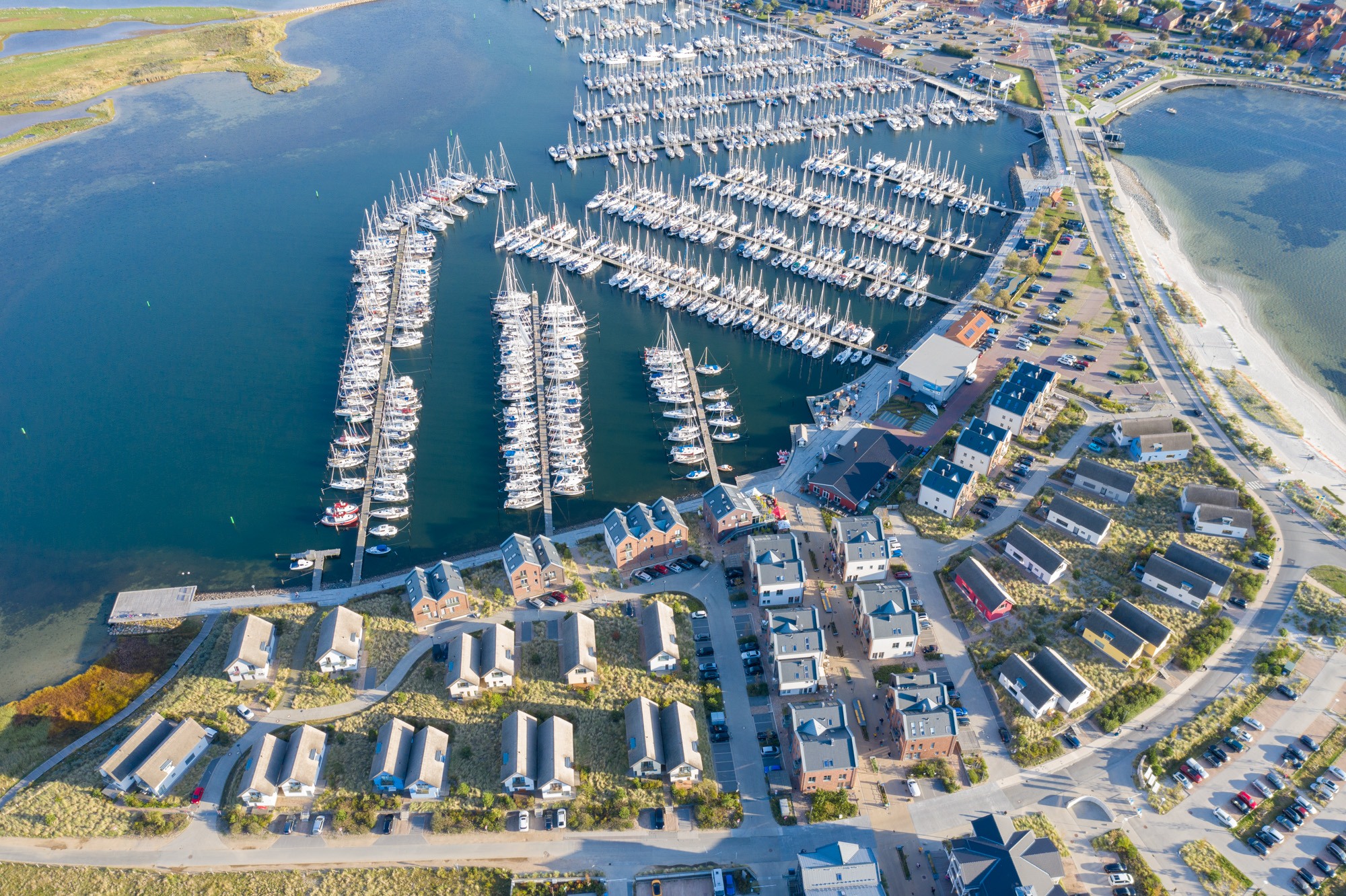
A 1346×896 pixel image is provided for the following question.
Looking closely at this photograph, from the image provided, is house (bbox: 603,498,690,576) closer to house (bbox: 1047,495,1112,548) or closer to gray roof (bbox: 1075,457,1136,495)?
house (bbox: 1047,495,1112,548)

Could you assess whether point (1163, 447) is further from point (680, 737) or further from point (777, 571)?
point (680, 737)

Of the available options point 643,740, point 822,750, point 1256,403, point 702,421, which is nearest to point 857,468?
point 702,421

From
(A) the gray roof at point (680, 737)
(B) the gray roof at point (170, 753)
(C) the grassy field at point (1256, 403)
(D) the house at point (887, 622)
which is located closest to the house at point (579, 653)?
(A) the gray roof at point (680, 737)

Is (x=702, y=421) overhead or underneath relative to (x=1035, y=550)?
underneath

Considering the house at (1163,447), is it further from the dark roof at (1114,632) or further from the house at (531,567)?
the house at (531,567)

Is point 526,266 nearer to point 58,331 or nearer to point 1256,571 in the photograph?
point 58,331

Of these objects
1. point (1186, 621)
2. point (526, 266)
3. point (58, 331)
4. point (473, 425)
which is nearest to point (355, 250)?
point (526, 266)
